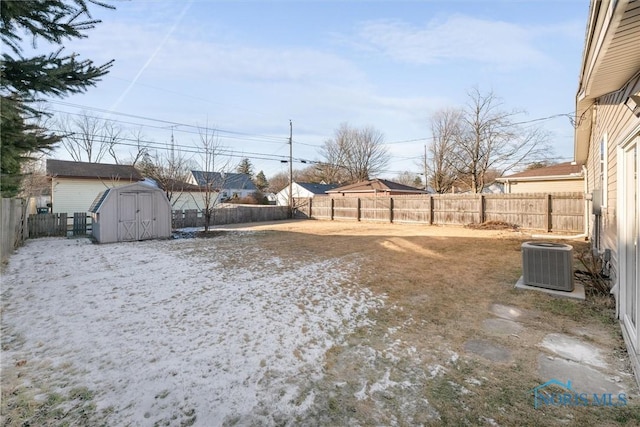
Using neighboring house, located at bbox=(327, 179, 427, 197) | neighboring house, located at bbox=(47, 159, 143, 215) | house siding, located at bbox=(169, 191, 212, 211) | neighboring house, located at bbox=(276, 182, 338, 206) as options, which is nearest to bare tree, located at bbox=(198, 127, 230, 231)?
neighboring house, located at bbox=(47, 159, 143, 215)

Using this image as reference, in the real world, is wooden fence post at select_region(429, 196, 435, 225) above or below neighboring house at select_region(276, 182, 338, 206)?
below

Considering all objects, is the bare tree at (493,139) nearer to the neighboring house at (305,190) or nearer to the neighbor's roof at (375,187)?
the neighbor's roof at (375,187)

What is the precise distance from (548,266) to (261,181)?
4944 centimetres

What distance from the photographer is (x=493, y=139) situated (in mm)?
23438

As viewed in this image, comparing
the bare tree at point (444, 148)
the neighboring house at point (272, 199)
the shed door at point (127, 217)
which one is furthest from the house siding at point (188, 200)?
the bare tree at point (444, 148)

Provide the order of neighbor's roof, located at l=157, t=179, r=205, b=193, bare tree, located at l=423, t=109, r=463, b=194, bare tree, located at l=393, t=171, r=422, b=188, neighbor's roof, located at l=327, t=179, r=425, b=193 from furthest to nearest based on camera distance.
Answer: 1. bare tree, located at l=393, t=171, r=422, b=188
2. bare tree, located at l=423, t=109, r=463, b=194
3. neighbor's roof, located at l=327, t=179, r=425, b=193
4. neighbor's roof, located at l=157, t=179, r=205, b=193

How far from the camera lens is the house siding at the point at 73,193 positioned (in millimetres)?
17281

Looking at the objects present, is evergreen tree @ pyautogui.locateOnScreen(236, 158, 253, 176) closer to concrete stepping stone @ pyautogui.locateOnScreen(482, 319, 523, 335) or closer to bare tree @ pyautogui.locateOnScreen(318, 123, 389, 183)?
bare tree @ pyautogui.locateOnScreen(318, 123, 389, 183)

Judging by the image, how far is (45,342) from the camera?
320 cm

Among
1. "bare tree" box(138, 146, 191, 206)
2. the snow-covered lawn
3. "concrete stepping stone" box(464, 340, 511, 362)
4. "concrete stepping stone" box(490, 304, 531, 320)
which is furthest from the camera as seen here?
"bare tree" box(138, 146, 191, 206)

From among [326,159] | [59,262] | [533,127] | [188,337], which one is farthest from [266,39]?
[326,159]

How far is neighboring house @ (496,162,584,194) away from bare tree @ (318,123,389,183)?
2079 cm

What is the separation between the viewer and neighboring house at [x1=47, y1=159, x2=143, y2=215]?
17297 mm

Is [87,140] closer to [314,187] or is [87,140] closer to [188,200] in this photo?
[188,200]
